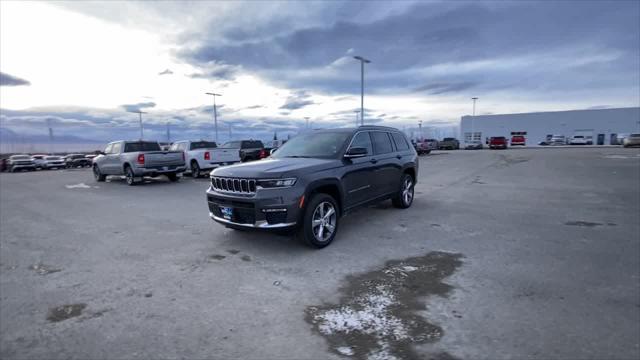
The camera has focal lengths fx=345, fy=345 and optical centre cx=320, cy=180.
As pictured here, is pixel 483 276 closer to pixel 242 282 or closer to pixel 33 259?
pixel 242 282

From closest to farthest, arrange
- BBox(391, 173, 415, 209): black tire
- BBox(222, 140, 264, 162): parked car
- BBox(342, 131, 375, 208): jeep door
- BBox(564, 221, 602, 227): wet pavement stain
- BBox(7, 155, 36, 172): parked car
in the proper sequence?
BBox(342, 131, 375, 208): jeep door, BBox(564, 221, 602, 227): wet pavement stain, BBox(391, 173, 415, 209): black tire, BBox(222, 140, 264, 162): parked car, BBox(7, 155, 36, 172): parked car

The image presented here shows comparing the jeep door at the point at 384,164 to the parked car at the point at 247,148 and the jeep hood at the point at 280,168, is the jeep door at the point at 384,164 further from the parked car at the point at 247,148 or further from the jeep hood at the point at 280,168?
the parked car at the point at 247,148

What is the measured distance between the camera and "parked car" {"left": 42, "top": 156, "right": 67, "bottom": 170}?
121 feet

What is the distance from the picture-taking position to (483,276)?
162 inches

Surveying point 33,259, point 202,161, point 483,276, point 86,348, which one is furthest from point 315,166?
point 202,161

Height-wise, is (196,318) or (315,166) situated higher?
(315,166)

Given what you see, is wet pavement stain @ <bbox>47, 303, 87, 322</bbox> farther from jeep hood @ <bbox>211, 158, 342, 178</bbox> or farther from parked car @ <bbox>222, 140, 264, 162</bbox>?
parked car @ <bbox>222, 140, 264, 162</bbox>

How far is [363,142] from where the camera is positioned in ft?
21.7

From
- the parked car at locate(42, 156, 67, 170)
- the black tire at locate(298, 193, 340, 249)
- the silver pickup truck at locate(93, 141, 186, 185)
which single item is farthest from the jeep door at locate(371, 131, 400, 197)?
the parked car at locate(42, 156, 67, 170)

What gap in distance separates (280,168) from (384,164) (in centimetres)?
269

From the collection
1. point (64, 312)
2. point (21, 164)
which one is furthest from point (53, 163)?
point (64, 312)

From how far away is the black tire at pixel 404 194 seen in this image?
785 cm

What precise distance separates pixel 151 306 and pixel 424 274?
3.09m

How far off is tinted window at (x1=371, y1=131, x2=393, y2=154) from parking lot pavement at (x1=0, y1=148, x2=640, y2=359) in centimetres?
Answer: 141
